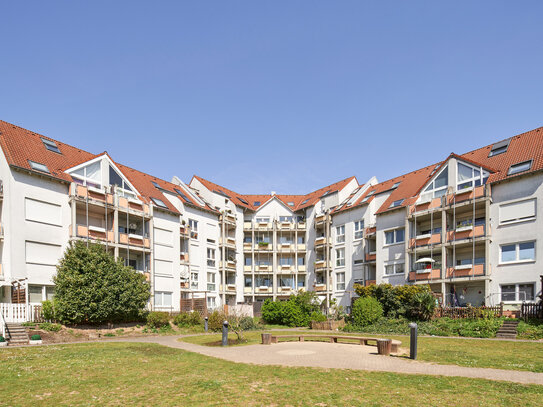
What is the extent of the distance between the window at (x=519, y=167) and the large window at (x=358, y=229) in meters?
16.9

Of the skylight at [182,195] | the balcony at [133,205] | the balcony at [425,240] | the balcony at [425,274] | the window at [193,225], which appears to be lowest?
the balcony at [425,274]

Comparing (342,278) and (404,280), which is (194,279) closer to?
(342,278)

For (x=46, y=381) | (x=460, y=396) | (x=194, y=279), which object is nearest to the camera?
(x=460, y=396)

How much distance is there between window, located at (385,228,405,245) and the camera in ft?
133

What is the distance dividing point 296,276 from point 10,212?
34012 mm

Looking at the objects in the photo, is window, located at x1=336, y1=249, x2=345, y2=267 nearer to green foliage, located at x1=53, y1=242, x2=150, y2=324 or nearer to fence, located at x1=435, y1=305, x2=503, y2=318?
fence, located at x1=435, y1=305, x2=503, y2=318

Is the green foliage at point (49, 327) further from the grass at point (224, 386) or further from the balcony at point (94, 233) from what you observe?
the grass at point (224, 386)

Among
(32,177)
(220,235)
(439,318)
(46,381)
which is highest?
(32,177)

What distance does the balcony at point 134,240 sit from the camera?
118 ft

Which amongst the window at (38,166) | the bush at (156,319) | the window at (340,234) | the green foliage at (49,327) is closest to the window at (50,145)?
the window at (38,166)

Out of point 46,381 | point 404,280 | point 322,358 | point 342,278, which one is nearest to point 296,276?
point 342,278

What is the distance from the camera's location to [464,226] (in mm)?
34438

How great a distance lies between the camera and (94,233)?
1339 inches

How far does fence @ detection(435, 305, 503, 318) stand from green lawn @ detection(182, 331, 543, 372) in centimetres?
575
